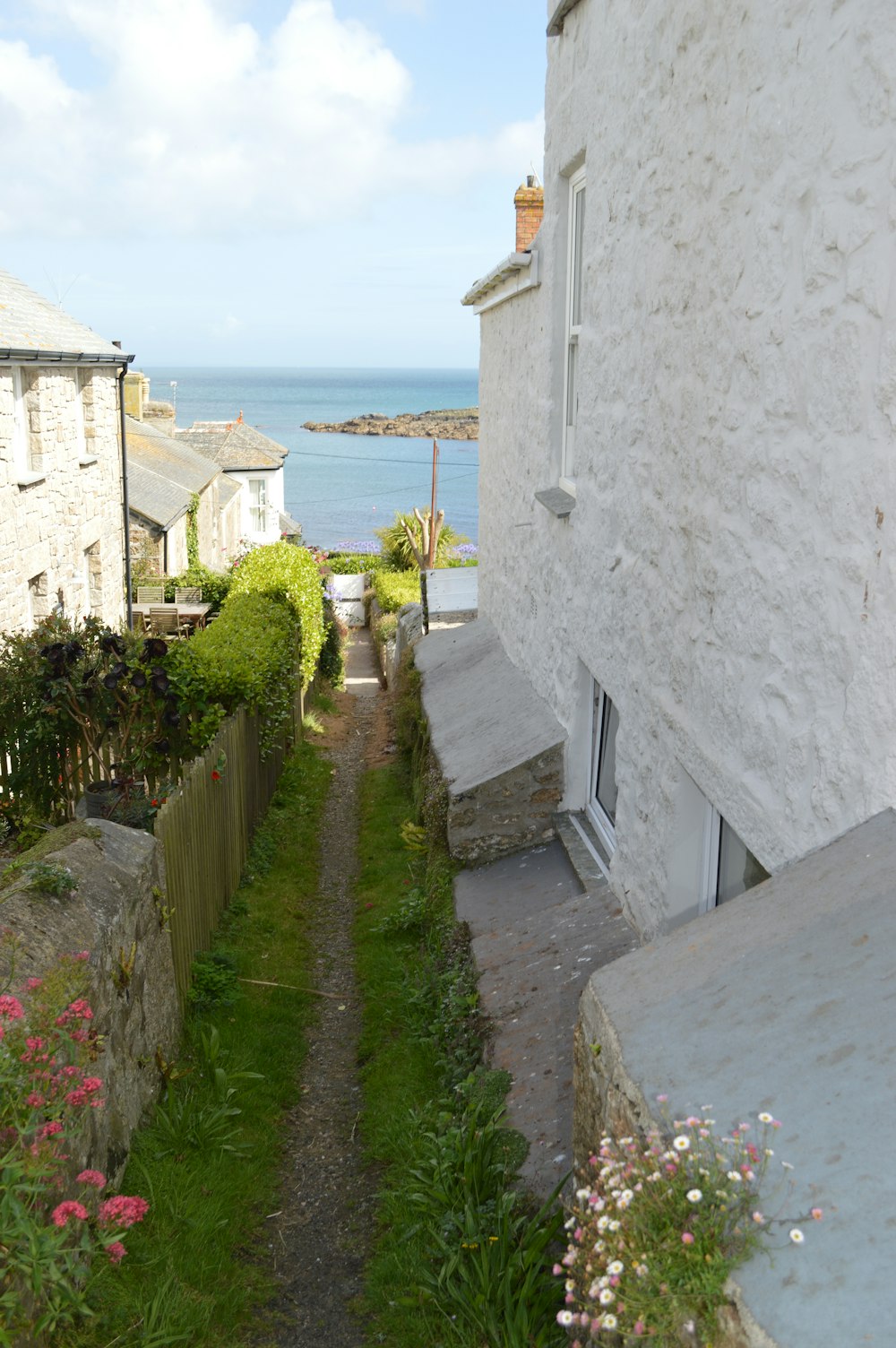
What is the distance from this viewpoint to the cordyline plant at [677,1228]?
204 centimetres

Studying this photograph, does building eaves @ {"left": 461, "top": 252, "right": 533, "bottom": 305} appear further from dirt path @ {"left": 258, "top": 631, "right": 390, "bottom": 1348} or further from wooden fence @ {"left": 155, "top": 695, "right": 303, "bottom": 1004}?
dirt path @ {"left": 258, "top": 631, "right": 390, "bottom": 1348}

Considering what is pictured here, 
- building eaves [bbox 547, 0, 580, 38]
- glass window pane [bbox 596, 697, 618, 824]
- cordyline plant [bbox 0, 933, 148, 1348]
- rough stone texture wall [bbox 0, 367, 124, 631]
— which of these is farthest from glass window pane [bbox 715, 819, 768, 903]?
rough stone texture wall [bbox 0, 367, 124, 631]

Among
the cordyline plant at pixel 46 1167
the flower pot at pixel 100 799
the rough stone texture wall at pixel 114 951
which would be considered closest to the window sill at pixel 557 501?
the rough stone texture wall at pixel 114 951

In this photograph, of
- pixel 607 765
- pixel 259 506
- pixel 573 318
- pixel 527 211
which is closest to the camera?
pixel 607 765

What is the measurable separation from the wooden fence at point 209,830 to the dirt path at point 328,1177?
891 millimetres

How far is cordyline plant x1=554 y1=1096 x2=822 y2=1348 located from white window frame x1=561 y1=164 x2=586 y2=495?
5.38 m

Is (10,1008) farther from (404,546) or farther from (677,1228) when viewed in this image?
(404,546)

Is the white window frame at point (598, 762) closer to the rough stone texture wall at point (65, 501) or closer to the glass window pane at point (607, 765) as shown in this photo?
the glass window pane at point (607, 765)

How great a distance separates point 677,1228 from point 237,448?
3818 cm

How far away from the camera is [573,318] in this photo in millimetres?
7602

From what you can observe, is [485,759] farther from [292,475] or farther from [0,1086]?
[292,475]

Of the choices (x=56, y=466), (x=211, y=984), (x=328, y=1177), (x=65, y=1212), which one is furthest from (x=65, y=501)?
(x=65, y=1212)

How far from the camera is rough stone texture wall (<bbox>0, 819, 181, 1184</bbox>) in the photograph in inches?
175

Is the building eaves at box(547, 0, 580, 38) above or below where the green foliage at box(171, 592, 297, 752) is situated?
above
